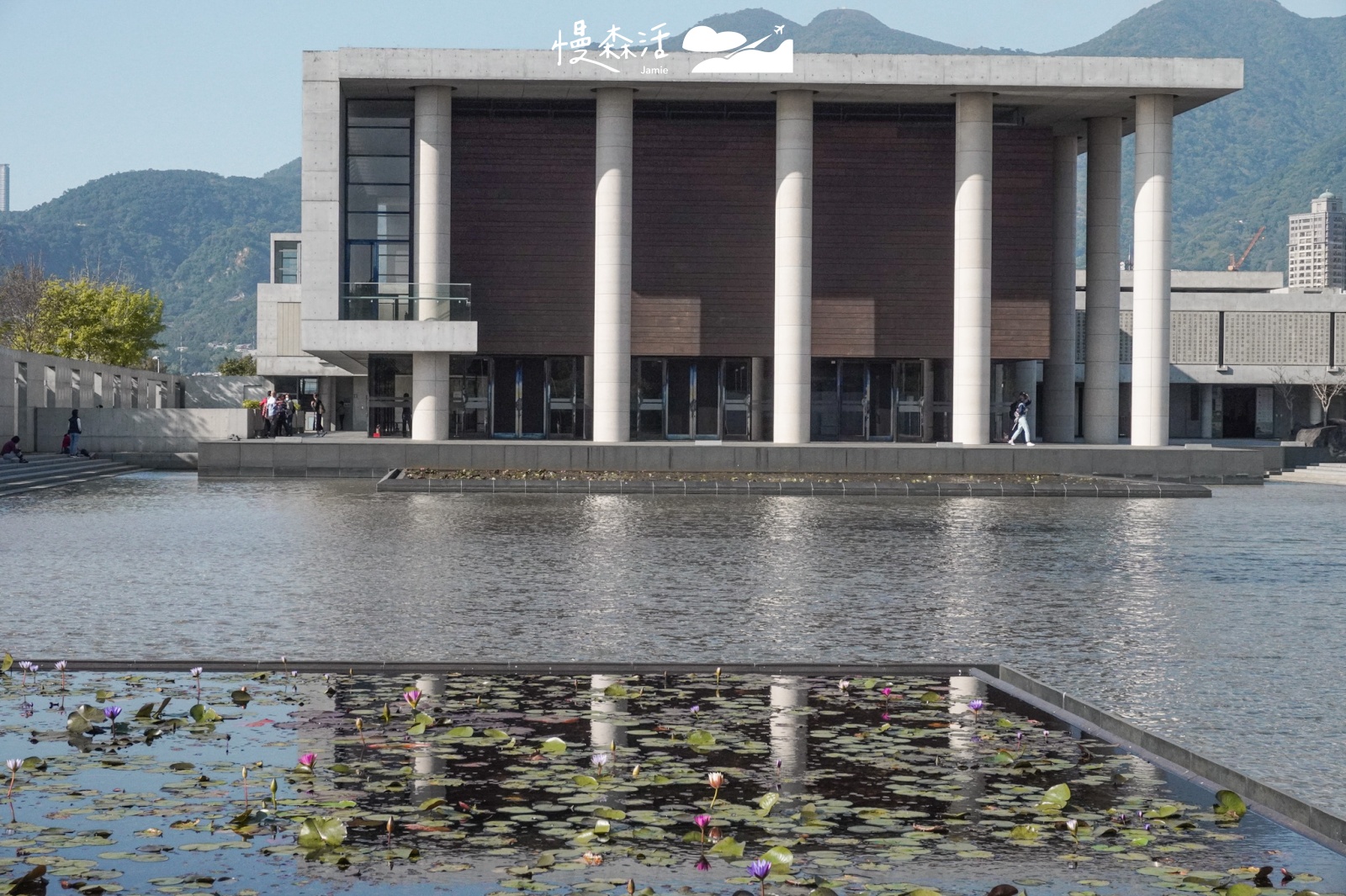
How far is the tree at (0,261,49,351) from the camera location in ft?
319

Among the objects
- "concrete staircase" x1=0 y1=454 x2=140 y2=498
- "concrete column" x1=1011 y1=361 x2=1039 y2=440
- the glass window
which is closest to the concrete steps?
"concrete column" x1=1011 y1=361 x2=1039 y2=440

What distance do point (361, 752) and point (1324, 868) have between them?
188 inches

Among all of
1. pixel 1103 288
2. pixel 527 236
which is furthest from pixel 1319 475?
pixel 527 236

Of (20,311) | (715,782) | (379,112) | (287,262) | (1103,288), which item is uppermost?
(379,112)

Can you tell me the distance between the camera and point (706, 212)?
157 ft

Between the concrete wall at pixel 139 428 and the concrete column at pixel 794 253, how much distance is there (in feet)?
63.0

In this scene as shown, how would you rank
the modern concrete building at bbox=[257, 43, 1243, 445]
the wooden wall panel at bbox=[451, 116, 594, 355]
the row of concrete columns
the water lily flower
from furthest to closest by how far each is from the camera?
the wooden wall panel at bbox=[451, 116, 594, 355], the row of concrete columns, the modern concrete building at bbox=[257, 43, 1243, 445], the water lily flower

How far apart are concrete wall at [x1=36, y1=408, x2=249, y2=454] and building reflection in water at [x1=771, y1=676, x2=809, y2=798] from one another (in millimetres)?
41985

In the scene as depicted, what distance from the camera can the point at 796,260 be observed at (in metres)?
Result: 46.0

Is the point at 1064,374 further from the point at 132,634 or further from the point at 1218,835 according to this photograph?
the point at 1218,835

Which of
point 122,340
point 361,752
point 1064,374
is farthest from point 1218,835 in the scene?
Answer: point 122,340

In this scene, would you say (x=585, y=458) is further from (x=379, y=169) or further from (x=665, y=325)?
(x=379, y=169)

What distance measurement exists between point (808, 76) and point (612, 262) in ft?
26.3
